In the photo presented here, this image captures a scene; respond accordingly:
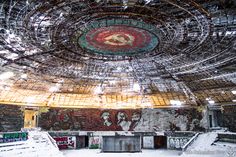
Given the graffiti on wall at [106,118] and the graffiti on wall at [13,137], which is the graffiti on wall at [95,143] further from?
the graffiti on wall at [13,137]

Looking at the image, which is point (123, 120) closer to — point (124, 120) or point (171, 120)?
point (124, 120)

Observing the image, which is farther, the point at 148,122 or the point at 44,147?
the point at 148,122

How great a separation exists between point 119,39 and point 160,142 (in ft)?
79.7

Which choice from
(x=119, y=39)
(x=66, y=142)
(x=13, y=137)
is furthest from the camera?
(x=66, y=142)

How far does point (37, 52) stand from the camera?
73.4 feet

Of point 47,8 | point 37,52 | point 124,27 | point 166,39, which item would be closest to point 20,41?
point 37,52

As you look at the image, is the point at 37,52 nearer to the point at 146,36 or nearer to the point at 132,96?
the point at 146,36

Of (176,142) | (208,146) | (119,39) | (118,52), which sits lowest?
(176,142)

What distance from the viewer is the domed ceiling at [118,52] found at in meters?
14.8

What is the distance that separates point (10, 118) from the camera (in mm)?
34969

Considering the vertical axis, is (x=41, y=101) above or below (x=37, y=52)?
below

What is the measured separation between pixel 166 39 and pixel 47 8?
8.47 meters

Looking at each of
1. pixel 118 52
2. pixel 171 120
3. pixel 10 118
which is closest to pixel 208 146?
pixel 171 120

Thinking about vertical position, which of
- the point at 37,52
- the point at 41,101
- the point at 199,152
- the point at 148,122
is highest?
the point at 37,52
